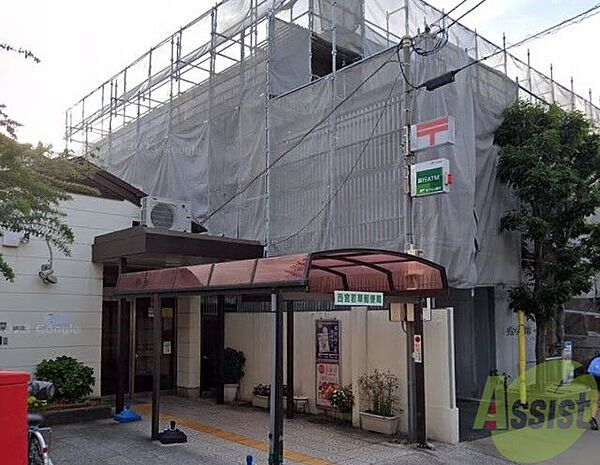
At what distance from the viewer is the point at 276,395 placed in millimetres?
6711

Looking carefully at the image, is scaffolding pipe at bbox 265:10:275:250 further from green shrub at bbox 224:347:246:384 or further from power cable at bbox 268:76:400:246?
green shrub at bbox 224:347:246:384

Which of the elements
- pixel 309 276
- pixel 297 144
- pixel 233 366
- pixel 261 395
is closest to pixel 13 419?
pixel 309 276

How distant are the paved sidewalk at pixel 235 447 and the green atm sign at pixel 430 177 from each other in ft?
11.8

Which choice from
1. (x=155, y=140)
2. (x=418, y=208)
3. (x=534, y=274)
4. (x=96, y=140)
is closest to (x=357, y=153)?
(x=418, y=208)

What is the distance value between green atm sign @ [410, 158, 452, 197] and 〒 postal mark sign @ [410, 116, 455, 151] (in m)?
0.28

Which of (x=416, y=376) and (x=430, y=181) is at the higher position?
(x=430, y=181)

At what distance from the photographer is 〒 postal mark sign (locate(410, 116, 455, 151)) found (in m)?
8.59

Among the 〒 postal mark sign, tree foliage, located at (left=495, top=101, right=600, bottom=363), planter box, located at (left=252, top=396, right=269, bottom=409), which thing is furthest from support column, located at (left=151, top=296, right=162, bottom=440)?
tree foliage, located at (left=495, top=101, right=600, bottom=363)

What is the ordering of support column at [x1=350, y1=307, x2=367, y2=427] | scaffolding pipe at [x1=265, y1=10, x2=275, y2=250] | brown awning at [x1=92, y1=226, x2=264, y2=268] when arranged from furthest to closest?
1. scaffolding pipe at [x1=265, y1=10, x2=275, y2=250]
2. brown awning at [x1=92, y1=226, x2=264, y2=268]
3. support column at [x1=350, y1=307, x2=367, y2=427]

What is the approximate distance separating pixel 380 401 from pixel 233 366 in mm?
3761

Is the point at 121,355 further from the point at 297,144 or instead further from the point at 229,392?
the point at 297,144

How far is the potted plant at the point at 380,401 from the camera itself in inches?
351

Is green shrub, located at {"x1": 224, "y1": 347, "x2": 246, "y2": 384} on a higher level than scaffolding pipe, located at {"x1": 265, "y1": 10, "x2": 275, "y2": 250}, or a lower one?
lower

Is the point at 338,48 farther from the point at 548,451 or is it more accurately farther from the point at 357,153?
the point at 548,451
